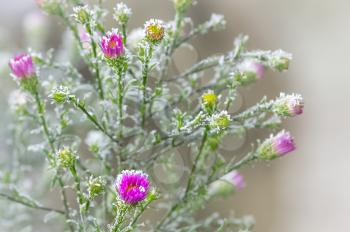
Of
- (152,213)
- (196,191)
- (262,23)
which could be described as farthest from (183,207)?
(262,23)

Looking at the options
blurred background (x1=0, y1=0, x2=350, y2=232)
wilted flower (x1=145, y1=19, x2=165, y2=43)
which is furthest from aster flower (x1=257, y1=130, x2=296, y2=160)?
blurred background (x1=0, y1=0, x2=350, y2=232)

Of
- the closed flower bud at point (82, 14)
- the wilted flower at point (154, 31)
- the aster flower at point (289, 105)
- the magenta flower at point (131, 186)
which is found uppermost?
the closed flower bud at point (82, 14)

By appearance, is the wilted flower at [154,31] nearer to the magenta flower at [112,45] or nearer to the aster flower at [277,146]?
the magenta flower at [112,45]

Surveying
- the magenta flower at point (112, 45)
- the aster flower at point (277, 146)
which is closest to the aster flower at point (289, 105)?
the aster flower at point (277, 146)

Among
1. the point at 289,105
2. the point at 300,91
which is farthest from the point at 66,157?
the point at 300,91

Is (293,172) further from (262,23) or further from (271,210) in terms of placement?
(262,23)

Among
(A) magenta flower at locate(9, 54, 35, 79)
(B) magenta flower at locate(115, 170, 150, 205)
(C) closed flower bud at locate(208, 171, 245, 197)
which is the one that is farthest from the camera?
(C) closed flower bud at locate(208, 171, 245, 197)

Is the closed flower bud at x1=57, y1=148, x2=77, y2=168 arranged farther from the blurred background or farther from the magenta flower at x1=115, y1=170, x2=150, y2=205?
the blurred background
